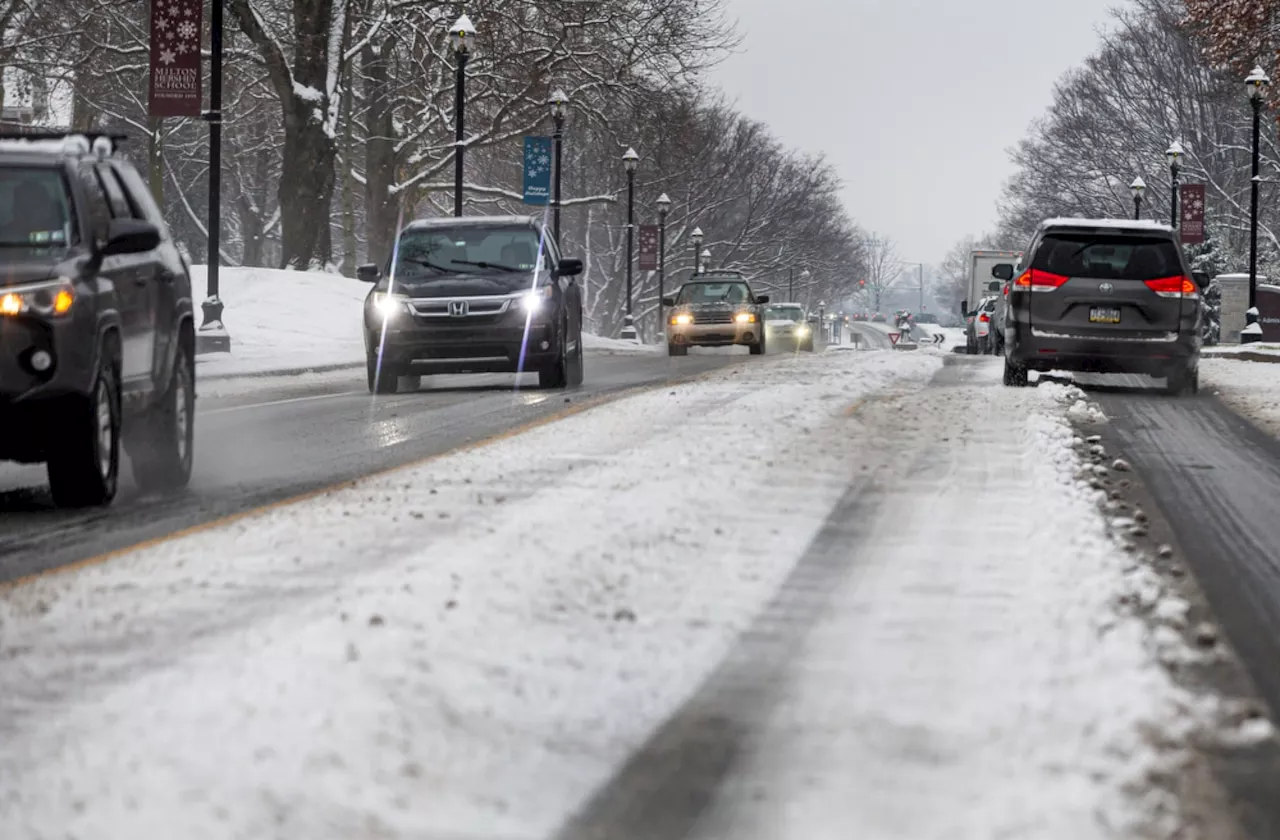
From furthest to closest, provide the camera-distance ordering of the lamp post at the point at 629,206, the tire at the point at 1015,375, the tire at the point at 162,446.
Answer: the lamp post at the point at 629,206
the tire at the point at 1015,375
the tire at the point at 162,446

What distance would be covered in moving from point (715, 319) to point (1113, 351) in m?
16.9

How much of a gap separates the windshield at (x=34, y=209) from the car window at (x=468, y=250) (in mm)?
9402

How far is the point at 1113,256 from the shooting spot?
60.7 feet

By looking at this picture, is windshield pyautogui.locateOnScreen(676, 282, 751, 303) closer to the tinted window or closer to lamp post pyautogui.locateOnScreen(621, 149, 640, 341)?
lamp post pyautogui.locateOnScreen(621, 149, 640, 341)

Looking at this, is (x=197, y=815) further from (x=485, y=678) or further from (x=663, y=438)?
(x=663, y=438)

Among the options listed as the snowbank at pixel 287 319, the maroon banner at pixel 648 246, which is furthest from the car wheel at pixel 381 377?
the maroon banner at pixel 648 246

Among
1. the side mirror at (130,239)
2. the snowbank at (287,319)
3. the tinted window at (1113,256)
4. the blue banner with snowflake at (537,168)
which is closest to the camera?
the side mirror at (130,239)

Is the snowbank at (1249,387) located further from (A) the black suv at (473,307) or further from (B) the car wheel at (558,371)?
(A) the black suv at (473,307)

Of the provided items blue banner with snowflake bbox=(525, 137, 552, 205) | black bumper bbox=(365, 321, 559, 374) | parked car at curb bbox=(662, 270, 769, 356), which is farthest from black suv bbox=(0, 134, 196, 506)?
blue banner with snowflake bbox=(525, 137, 552, 205)

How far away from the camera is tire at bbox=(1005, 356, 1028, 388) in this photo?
62.1ft

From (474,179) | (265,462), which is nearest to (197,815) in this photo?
(265,462)

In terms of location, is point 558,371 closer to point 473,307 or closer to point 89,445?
point 473,307

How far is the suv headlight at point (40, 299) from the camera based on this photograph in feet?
26.5

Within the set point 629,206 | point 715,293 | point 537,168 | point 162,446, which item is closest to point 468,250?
point 162,446
